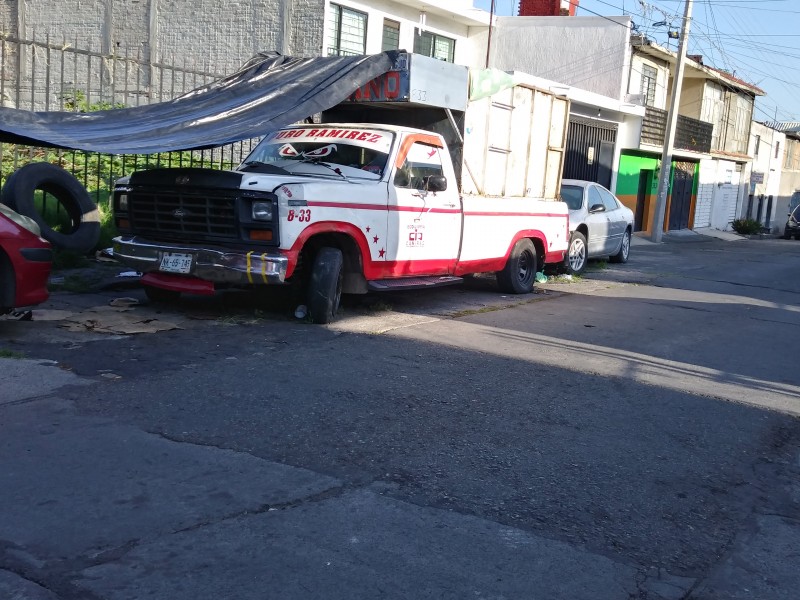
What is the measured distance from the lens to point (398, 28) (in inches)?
880

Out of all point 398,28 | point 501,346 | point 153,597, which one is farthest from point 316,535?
point 398,28

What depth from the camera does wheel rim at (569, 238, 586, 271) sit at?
1496 cm

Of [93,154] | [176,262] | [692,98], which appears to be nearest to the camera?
[176,262]

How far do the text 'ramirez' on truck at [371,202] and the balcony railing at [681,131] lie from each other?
A: 18324 mm

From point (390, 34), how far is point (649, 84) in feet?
45.4

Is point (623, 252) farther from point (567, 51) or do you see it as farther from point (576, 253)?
point (567, 51)

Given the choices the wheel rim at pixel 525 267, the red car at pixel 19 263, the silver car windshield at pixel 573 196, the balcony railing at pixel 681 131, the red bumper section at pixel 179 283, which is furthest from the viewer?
the balcony railing at pixel 681 131

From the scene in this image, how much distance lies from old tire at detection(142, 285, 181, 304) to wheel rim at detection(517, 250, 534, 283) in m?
5.02

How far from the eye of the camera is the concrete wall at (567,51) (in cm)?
2892

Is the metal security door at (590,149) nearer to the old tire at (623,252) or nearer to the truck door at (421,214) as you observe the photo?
the old tire at (623,252)

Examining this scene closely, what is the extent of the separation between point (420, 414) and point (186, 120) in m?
4.35

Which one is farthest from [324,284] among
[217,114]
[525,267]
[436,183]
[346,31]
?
[346,31]

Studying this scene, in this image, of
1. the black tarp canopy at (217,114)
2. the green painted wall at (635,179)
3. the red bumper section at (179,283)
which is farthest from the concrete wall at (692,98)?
the red bumper section at (179,283)

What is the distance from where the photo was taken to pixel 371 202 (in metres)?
8.77
